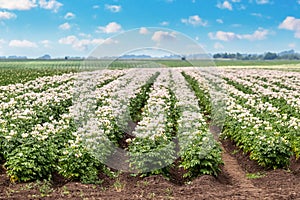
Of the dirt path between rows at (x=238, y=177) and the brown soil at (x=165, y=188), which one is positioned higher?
the brown soil at (x=165, y=188)

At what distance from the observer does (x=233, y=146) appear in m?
12.4

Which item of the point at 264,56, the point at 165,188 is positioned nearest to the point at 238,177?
the point at 165,188

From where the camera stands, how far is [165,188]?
7887 millimetres

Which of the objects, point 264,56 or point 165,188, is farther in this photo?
point 264,56

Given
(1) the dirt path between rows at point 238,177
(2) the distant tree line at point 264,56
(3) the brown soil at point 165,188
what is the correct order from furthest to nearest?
1. (2) the distant tree line at point 264,56
2. (1) the dirt path between rows at point 238,177
3. (3) the brown soil at point 165,188

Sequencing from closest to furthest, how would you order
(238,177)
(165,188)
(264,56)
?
1. (165,188)
2. (238,177)
3. (264,56)

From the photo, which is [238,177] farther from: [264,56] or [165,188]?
[264,56]

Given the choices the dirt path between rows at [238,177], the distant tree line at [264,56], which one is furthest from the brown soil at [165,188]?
the distant tree line at [264,56]

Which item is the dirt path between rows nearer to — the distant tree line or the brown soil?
the brown soil

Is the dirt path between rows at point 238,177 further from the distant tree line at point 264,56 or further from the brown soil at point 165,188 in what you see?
the distant tree line at point 264,56

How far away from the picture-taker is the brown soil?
7.46 m

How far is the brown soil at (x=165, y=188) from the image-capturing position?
294 inches

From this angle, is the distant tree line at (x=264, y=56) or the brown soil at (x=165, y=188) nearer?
the brown soil at (x=165, y=188)

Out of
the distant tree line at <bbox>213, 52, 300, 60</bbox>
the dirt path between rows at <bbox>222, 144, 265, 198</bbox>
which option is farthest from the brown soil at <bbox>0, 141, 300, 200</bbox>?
the distant tree line at <bbox>213, 52, 300, 60</bbox>
